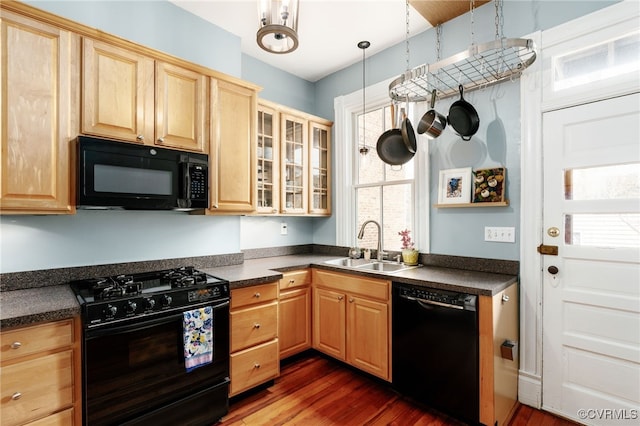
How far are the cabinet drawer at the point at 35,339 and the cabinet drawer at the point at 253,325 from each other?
2.98ft

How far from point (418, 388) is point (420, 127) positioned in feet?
6.27

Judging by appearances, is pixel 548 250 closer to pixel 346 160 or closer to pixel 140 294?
pixel 346 160

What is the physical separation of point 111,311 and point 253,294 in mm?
896

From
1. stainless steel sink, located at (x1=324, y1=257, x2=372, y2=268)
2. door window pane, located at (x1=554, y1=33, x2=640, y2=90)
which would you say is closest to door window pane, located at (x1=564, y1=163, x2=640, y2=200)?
door window pane, located at (x1=554, y1=33, x2=640, y2=90)

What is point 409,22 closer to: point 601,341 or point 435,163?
point 435,163

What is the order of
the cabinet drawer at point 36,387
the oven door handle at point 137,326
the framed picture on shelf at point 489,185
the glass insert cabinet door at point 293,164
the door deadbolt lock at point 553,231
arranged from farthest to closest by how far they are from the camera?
1. the glass insert cabinet door at point 293,164
2. the framed picture on shelf at point 489,185
3. the door deadbolt lock at point 553,231
4. the oven door handle at point 137,326
5. the cabinet drawer at point 36,387

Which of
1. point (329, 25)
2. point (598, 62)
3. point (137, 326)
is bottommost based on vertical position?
point (137, 326)

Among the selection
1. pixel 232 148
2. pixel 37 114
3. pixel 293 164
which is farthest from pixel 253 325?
pixel 37 114

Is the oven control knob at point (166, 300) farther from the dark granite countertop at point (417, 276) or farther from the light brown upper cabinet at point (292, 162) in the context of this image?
the light brown upper cabinet at point (292, 162)

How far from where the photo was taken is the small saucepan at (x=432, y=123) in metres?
2.41

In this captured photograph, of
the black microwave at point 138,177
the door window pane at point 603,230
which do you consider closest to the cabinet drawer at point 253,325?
the black microwave at point 138,177

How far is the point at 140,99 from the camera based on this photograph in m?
2.09

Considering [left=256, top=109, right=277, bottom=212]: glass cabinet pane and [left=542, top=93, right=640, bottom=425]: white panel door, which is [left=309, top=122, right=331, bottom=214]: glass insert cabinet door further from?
[left=542, top=93, right=640, bottom=425]: white panel door

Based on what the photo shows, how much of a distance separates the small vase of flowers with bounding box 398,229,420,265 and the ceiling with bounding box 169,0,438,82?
71.5 inches
